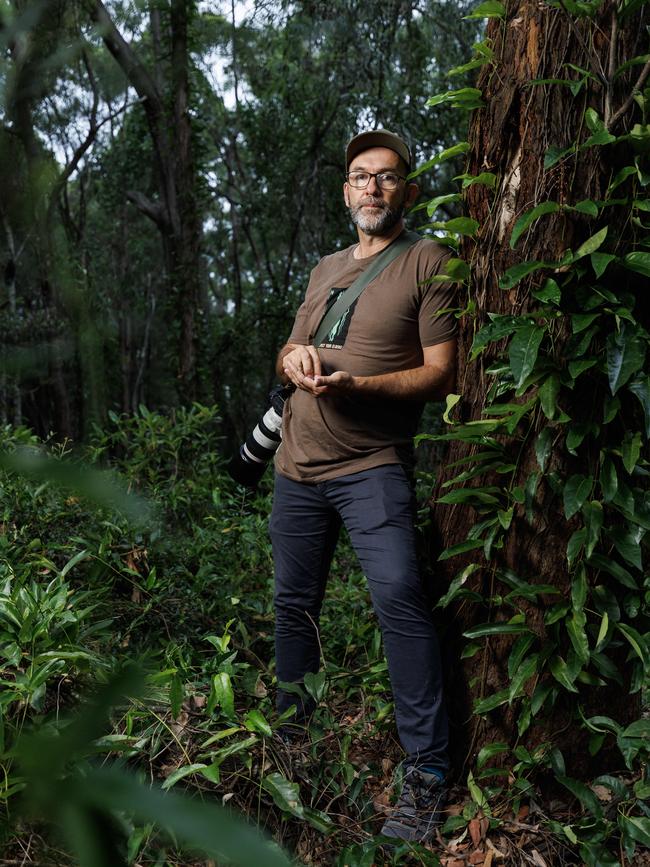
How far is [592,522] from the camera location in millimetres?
2514

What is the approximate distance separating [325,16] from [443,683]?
9.93m

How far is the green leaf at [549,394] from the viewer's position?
8.16ft

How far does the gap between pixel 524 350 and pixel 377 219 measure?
1080 millimetres

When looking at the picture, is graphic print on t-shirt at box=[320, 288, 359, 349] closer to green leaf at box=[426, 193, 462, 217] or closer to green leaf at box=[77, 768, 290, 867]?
green leaf at box=[426, 193, 462, 217]

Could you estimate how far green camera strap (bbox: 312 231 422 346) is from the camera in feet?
10.6

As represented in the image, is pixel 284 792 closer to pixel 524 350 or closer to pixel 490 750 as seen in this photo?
pixel 490 750

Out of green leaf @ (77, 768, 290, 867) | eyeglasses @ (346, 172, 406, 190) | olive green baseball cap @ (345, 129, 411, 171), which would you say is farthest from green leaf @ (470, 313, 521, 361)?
green leaf @ (77, 768, 290, 867)

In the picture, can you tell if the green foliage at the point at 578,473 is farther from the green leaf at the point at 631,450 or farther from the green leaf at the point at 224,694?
the green leaf at the point at 224,694

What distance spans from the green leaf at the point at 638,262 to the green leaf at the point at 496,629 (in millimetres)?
1156

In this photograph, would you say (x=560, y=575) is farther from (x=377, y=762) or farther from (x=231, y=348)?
(x=231, y=348)

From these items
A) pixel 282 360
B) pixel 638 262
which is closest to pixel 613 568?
pixel 638 262

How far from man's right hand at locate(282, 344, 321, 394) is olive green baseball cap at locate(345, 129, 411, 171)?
2.92ft

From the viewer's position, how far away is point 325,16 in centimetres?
1069

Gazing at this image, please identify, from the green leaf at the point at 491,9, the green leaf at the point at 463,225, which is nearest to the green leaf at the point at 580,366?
the green leaf at the point at 463,225
